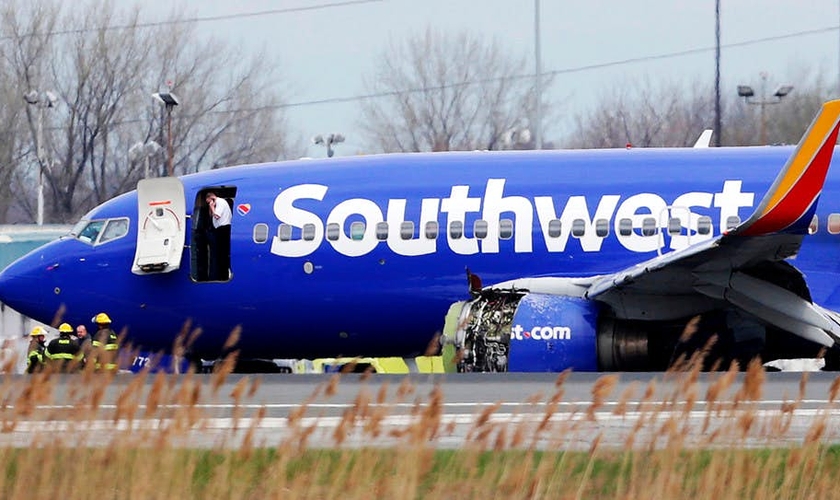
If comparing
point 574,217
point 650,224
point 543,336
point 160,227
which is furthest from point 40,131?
point 543,336

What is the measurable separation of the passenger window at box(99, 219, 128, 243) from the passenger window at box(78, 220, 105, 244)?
0.10 metres

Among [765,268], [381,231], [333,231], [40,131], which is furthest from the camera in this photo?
[40,131]

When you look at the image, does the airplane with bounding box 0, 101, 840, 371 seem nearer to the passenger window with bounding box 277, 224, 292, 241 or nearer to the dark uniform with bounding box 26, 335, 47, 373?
the passenger window with bounding box 277, 224, 292, 241

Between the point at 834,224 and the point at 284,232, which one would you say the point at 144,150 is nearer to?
the point at 284,232

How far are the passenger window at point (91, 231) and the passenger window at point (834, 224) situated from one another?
9799mm

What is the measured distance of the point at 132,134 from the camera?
68750 millimetres

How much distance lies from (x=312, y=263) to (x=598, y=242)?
3.80m

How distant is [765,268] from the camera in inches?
765

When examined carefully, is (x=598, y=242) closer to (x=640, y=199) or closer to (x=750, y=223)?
(x=640, y=199)

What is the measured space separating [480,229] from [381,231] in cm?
133

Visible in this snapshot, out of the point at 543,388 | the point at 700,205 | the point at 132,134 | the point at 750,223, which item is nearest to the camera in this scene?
the point at 543,388

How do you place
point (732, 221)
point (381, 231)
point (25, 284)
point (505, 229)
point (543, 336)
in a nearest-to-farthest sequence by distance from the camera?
1. point (543, 336)
2. point (732, 221)
3. point (505, 229)
4. point (381, 231)
5. point (25, 284)

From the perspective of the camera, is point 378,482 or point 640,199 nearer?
point 378,482

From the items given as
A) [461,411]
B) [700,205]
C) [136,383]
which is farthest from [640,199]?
[136,383]
